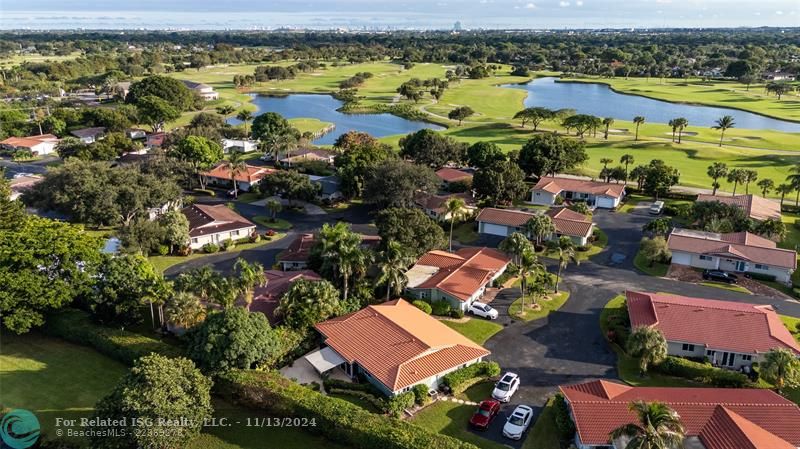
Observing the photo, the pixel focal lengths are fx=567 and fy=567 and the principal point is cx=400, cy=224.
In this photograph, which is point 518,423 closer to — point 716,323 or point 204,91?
point 716,323

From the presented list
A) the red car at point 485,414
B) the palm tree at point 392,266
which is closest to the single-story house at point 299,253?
the palm tree at point 392,266

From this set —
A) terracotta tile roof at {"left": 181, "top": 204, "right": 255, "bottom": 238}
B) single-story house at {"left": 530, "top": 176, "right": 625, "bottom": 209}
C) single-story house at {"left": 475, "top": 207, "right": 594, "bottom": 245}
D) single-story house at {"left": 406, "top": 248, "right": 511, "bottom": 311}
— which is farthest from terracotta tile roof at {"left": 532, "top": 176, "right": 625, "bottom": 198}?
terracotta tile roof at {"left": 181, "top": 204, "right": 255, "bottom": 238}

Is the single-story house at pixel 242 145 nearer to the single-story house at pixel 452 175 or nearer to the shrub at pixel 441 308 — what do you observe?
the single-story house at pixel 452 175

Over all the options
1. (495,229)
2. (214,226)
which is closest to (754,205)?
(495,229)

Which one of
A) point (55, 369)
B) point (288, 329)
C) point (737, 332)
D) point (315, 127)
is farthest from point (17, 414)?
point (315, 127)

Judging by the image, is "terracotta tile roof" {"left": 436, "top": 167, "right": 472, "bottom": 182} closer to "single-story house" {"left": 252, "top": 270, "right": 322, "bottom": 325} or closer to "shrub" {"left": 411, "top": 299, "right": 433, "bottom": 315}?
"shrub" {"left": 411, "top": 299, "right": 433, "bottom": 315}
